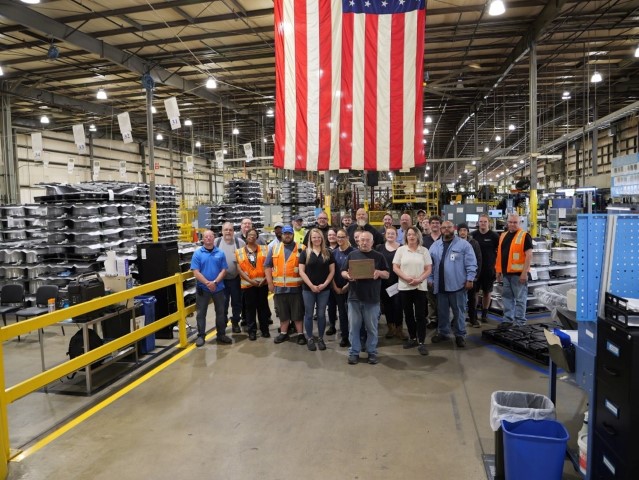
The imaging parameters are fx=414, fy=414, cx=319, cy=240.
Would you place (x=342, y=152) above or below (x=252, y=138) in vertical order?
below

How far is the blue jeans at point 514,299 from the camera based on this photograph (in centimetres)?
700

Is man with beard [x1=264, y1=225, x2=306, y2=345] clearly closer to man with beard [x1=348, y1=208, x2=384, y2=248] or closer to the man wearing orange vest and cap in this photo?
man with beard [x1=348, y1=208, x2=384, y2=248]

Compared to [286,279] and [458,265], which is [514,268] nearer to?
[458,265]

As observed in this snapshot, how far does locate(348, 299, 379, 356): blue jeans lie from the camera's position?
18.7ft

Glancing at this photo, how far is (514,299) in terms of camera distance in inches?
279

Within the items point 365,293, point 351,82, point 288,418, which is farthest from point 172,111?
point 288,418

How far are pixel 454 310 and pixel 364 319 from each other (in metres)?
1.53

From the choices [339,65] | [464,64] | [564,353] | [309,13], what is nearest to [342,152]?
[339,65]

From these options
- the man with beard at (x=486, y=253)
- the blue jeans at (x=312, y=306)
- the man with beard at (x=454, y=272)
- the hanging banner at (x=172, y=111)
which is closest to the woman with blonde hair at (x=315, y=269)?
the blue jeans at (x=312, y=306)

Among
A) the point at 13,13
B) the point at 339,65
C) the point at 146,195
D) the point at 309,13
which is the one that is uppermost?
the point at 13,13

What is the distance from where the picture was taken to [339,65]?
6297mm

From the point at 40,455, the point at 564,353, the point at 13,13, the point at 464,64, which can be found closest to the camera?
the point at 564,353

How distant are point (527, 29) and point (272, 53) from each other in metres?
7.81

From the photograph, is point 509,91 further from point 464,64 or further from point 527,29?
point 527,29
